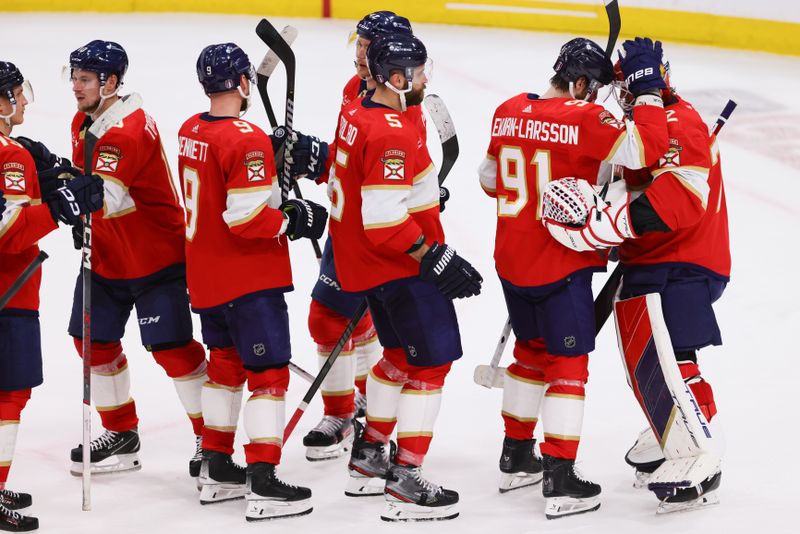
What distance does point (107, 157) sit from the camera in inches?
162

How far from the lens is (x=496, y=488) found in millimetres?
4309

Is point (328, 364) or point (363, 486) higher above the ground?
point (328, 364)

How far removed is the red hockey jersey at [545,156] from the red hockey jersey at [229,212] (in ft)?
2.41

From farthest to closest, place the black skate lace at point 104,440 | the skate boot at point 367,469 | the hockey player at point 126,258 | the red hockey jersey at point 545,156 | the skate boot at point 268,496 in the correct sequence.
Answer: the black skate lace at point 104,440 < the skate boot at point 367,469 < the hockey player at point 126,258 < the skate boot at point 268,496 < the red hockey jersey at point 545,156

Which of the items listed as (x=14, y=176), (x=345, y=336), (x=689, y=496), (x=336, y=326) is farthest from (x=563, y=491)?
(x=14, y=176)

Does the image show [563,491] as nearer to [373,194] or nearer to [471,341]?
[373,194]

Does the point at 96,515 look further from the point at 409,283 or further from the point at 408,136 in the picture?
the point at 408,136

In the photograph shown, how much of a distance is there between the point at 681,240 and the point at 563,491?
0.88m

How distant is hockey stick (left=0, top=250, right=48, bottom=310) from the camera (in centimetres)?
392

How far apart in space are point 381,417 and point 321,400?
3.06ft

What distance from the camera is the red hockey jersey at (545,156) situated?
3812mm

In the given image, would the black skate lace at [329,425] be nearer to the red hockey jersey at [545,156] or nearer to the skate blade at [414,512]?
the skate blade at [414,512]

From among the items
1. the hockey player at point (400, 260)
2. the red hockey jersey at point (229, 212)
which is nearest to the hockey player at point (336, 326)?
the hockey player at point (400, 260)

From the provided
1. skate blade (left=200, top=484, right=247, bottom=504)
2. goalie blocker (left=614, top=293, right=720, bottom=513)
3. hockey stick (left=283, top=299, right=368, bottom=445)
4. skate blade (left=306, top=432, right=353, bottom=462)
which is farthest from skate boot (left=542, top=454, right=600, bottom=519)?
skate blade (left=200, top=484, right=247, bottom=504)
